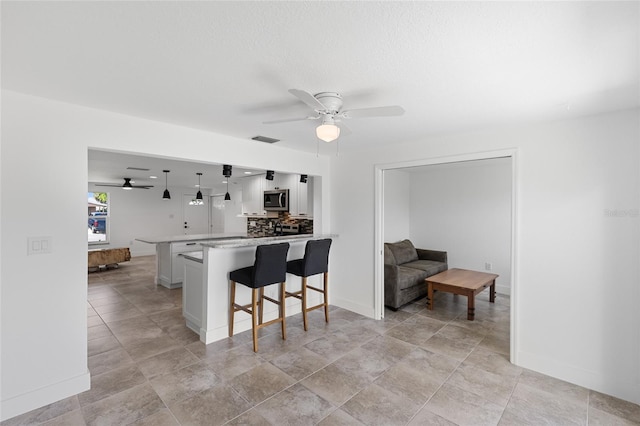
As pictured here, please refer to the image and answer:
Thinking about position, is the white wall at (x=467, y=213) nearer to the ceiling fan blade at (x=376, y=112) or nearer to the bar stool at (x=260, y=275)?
the bar stool at (x=260, y=275)

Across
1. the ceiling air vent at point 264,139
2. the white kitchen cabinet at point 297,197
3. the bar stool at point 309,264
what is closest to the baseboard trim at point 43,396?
the bar stool at point 309,264

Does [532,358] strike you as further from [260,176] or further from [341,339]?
[260,176]

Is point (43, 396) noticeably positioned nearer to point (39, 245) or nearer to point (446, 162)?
point (39, 245)

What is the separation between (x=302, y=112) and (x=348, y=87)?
63 centimetres

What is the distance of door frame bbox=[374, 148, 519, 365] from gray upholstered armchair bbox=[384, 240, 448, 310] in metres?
0.30

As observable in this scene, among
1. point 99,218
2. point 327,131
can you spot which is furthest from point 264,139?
point 99,218

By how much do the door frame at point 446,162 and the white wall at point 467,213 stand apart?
5.15ft

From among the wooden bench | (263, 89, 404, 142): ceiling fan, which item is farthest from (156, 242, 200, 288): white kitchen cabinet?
(263, 89, 404, 142): ceiling fan

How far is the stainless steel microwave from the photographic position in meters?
6.24

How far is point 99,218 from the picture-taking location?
28.3 ft

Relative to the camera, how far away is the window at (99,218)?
8.50 metres

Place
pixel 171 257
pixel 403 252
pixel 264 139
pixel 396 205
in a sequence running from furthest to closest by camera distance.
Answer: pixel 396 205, pixel 171 257, pixel 403 252, pixel 264 139

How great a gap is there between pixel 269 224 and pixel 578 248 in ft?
18.9

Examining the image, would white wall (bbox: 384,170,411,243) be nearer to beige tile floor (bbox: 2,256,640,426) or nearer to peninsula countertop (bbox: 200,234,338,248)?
peninsula countertop (bbox: 200,234,338,248)
